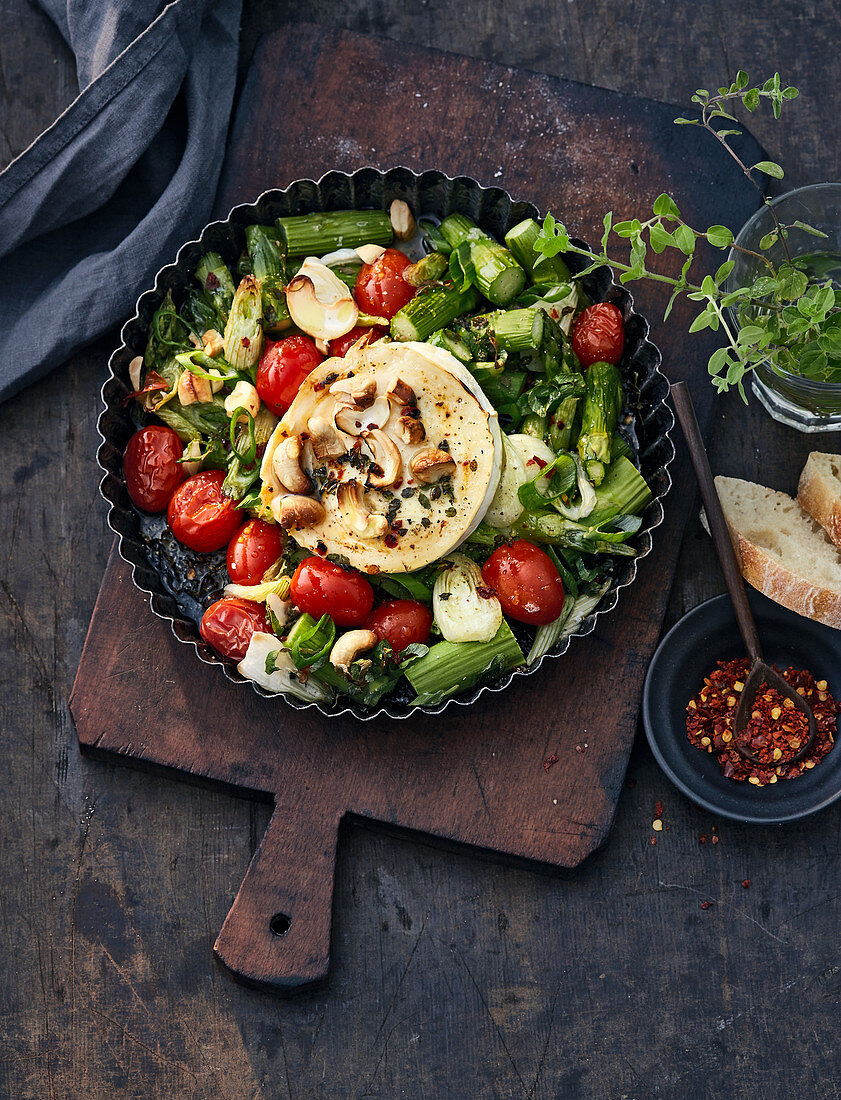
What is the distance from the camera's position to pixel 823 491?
3398mm

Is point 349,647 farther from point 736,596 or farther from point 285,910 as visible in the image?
point 736,596

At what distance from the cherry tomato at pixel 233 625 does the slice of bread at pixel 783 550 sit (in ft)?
5.70

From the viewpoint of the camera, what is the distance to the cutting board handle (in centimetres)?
338

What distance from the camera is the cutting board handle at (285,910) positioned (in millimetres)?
3377

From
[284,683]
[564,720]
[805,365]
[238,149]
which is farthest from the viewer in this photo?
[238,149]

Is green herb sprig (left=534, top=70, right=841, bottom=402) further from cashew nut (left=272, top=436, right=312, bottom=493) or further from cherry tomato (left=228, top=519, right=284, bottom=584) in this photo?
cherry tomato (left=228, top=519, right=284, bottom=584)

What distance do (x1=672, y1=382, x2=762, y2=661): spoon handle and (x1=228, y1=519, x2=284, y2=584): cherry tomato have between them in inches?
58.4

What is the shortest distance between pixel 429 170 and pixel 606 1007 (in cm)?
319

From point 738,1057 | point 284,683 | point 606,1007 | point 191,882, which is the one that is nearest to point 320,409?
point 284,683

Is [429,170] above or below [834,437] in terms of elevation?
above

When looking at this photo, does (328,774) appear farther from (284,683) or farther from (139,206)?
(139,206)

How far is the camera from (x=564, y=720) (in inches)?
135

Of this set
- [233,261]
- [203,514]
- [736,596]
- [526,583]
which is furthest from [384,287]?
[736,596]

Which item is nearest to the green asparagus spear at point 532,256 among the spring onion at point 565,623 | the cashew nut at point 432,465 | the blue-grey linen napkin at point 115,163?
the cashew nut at point 432,465
